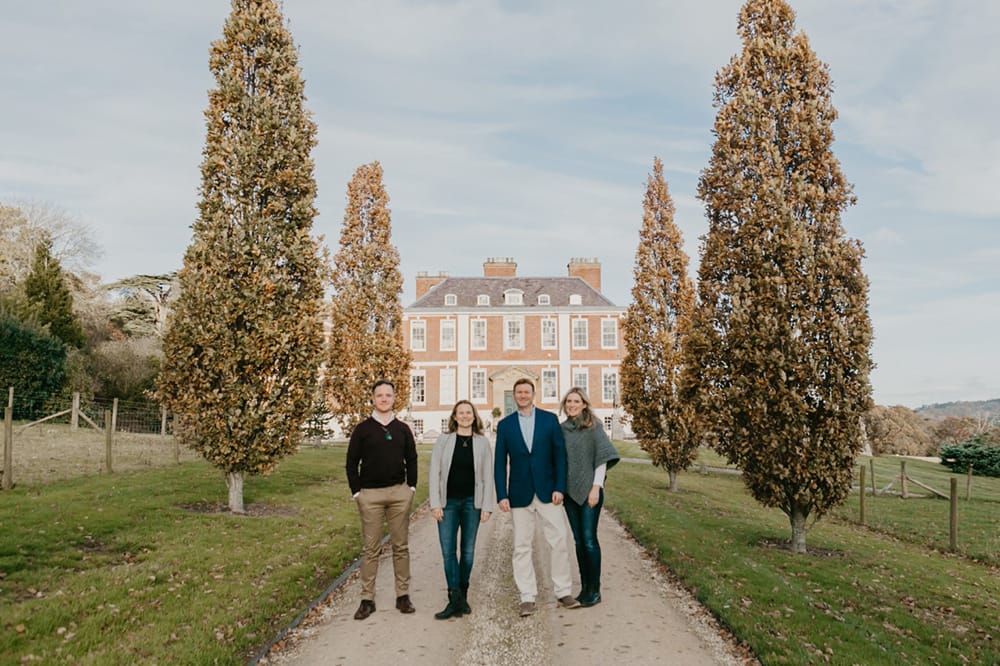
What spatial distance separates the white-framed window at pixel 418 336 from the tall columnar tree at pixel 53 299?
21743mm

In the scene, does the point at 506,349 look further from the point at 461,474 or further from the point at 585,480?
the point at 461,474

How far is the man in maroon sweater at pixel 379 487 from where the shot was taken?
6.95 m

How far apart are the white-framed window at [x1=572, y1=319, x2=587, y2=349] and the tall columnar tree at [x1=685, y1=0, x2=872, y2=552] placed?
34.9 meters

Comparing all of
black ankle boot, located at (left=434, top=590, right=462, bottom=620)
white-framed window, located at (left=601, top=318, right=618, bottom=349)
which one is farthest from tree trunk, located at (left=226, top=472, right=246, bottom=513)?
white-framed window, located at (left=601, top=318, right=618, bottom=349)

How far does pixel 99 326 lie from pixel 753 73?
34759mm

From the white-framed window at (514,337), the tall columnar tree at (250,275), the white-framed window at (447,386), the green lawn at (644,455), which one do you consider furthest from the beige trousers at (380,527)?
the white-framed window at (514,337)

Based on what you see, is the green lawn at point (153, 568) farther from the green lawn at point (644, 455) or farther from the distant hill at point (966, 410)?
the distant hill at point (966, 410)

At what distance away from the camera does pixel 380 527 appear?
6.99m

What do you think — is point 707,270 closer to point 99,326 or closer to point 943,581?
point 943,581

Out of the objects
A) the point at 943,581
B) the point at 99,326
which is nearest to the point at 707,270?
the point at 943,581

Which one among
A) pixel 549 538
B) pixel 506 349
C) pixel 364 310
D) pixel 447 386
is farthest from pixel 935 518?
pixel 447 386

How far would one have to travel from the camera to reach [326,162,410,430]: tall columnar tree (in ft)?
83.3

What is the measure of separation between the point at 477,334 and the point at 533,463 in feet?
133

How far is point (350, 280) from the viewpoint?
26469 mm
